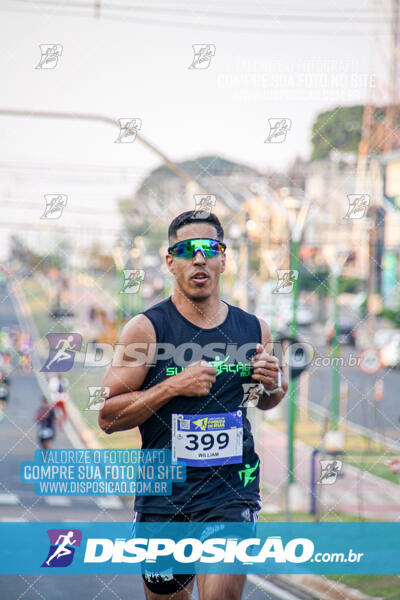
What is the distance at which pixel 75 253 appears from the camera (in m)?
A: 32.4

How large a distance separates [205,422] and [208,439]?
71 millimetres

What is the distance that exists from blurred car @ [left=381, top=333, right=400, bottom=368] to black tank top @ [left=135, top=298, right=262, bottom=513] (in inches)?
1020

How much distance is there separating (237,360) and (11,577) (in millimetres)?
3321

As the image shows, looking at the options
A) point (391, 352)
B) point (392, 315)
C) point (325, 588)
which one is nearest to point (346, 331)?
point (392, 315)

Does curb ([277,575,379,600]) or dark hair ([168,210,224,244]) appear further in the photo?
curb ([277,575,379,600])

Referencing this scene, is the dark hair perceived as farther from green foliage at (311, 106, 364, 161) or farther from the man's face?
green foliage at (311, 106, 364, 161)

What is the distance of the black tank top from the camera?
3.87 m

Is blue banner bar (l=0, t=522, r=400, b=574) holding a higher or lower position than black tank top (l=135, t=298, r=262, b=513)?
lower

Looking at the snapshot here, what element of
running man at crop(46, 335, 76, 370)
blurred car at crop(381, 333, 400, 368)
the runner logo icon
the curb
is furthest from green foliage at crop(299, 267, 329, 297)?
the runner logo icon

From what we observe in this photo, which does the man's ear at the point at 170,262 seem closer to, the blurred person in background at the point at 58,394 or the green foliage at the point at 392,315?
the blurred person in background at the point at 58,394

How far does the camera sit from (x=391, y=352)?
30281 millimetres

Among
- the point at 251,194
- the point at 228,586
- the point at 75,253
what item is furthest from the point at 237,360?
the point at 75,253

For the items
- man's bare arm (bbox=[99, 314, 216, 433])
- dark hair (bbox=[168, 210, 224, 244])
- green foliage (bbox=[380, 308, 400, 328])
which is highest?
green foliage (bbox=[380, 308, 400, 328])

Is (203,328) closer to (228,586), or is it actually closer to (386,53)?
(228,586)
